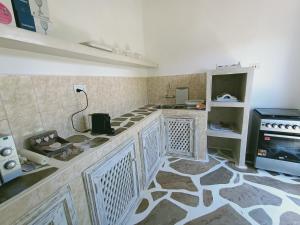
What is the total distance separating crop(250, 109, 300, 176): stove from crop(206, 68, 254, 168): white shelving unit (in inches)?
7.2

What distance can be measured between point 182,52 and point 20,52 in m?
2.28

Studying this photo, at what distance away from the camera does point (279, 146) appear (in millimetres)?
1982

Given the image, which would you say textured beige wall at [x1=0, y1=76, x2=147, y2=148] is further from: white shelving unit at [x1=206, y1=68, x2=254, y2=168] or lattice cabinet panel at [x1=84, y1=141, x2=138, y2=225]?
white shelving unit at [x1=206, y1=68, x2=254, y2=168]

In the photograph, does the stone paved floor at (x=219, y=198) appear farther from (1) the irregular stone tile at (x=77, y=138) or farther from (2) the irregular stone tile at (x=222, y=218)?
(1) the irregular stone tile at (x=77, y=138)

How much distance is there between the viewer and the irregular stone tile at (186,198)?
1.69m

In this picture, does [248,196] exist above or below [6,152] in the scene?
below

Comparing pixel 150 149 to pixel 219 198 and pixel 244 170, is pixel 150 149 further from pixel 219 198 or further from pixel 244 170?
pixel 244 170

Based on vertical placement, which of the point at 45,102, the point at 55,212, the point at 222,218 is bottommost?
the point at 222,218

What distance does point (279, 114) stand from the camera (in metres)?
1.96

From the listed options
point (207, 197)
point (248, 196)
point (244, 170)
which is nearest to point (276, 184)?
point (244, 170)

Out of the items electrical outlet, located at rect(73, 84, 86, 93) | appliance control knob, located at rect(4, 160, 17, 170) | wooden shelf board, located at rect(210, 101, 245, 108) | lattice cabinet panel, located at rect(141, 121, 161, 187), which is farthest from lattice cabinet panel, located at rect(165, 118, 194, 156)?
appliance control knob, located at rect(4, 160, 17, 170)

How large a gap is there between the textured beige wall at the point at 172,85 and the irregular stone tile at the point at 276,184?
4.62 feet

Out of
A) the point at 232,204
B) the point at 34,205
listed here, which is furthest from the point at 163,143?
the point at 34,205

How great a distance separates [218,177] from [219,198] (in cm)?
39
